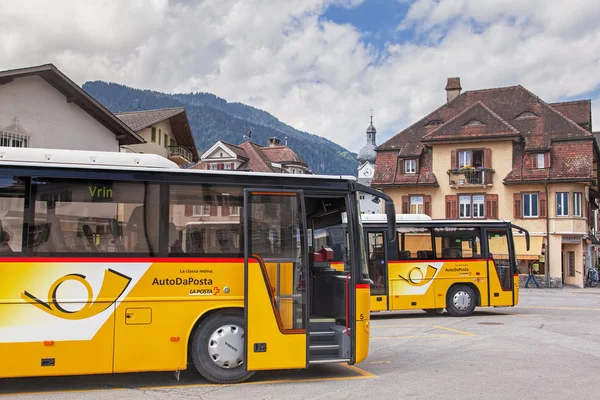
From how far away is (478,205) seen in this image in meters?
46.9

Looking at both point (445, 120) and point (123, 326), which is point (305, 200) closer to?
point (123, 326)

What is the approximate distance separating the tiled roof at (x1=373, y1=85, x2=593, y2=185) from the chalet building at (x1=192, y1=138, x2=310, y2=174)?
22.0m

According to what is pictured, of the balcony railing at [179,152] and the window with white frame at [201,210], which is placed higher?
the balcony railing at [179,152]

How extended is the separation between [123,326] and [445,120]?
155 ft

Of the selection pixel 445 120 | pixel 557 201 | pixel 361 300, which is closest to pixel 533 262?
pixel 557 201

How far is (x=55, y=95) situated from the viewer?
84.9 ft

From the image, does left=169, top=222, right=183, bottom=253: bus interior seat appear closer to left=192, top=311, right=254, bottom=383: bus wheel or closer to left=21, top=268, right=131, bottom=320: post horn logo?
left=21, top=268, right=131, bottom=320: post horn logo

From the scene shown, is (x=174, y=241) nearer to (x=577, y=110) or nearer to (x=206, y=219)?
(x=206, y=219)

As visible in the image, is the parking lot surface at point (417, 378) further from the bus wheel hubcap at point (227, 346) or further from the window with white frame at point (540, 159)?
the window with white frame at point (540, 159)

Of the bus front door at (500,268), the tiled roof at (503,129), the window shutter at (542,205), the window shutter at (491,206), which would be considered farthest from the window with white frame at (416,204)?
the bus front door at (500,268)

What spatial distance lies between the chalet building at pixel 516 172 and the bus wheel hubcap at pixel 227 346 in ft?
123

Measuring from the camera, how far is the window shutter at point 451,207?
155ft

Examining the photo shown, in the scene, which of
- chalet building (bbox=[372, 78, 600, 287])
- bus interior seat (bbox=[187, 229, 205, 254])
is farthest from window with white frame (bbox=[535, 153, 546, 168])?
bus interior seat (bbox=[187, 229, 205, 254])

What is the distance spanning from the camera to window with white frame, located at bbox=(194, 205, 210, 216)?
938 cm
